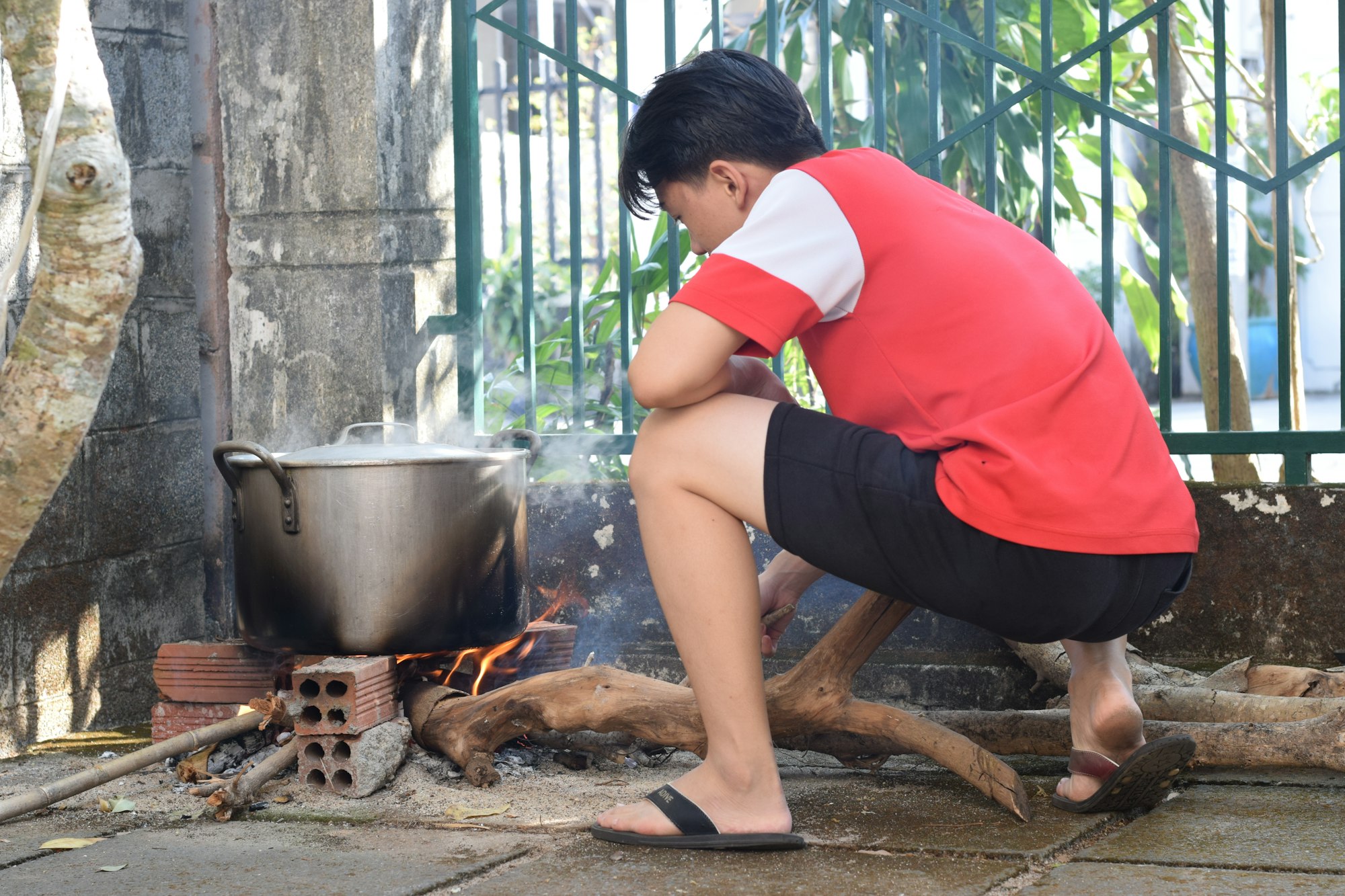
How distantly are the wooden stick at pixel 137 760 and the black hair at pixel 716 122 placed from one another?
1297 mm

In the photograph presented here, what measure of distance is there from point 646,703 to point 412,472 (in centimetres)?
65

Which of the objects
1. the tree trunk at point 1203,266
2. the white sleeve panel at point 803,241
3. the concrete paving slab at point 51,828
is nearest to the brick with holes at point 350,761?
the concrete paving slab at point 51,828

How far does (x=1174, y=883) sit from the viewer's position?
194cm

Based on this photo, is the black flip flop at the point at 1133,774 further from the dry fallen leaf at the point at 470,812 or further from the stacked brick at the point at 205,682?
the stacked brick at the point at 205,682

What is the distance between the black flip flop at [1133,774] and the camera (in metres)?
2.22

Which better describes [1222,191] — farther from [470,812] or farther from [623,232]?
[470,812]

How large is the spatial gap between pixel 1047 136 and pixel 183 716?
2.39 meters

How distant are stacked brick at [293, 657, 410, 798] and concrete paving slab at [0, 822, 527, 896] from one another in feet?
0.72

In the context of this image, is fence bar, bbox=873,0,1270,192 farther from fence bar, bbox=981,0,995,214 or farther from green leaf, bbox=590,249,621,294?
green leaf, bbox=590,249,621,294

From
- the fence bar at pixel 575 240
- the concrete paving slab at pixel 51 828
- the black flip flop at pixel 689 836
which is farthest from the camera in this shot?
the fence bar at pixel 575 240

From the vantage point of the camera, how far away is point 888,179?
2.19 m

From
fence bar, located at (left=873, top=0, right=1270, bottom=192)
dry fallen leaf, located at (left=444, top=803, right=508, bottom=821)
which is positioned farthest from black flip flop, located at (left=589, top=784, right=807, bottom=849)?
fence bar, located at (left=873, top=0, right=1270, bottom=192)

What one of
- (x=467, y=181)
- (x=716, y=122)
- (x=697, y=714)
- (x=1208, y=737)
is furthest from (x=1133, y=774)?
(x=467, y=181)

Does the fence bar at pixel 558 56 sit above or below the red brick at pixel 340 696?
above
